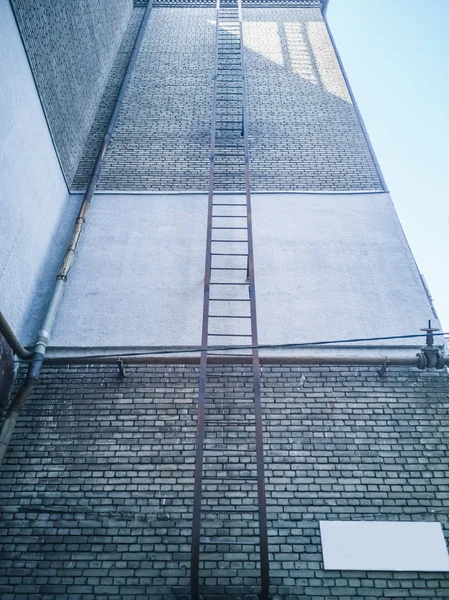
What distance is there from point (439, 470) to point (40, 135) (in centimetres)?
654

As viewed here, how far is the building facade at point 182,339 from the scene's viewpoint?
168 inches

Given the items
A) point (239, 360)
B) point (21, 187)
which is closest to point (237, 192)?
point (239, 360)

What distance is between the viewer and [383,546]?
428 centimetres

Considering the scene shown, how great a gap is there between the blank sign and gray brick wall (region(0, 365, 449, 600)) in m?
0.08

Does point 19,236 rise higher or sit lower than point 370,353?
higher

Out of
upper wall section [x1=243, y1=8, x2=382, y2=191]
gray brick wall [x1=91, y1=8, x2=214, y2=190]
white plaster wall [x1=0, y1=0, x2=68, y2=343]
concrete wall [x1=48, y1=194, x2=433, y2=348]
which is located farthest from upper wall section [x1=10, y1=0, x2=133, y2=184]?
upper wall section [x1=243, y1=8, x2=382, y2=191]

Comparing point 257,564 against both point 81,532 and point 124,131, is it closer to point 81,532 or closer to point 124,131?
point 81,532

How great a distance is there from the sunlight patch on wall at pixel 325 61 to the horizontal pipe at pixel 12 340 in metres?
7.58

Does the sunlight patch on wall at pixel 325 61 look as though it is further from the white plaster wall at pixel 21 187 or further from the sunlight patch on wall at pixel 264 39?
the white plaster wall at pixel 21 187

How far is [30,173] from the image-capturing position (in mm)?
6004

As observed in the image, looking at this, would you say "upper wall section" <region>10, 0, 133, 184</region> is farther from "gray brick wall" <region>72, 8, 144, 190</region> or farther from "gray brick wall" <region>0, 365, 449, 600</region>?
"gray brick wall" <region>0, 365, 449, 600</region>

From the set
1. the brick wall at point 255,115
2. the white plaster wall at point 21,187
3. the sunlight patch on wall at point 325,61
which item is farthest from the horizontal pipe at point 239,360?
the sunlight patch on wall at point 325,61

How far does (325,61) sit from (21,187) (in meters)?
7.32

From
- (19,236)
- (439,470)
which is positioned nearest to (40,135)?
(19,236)
